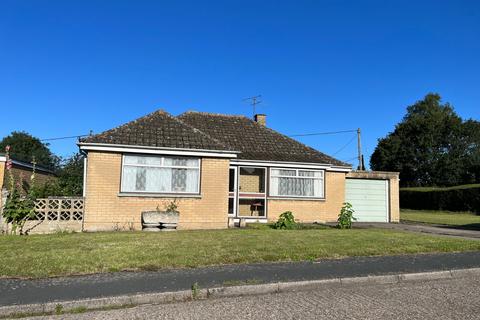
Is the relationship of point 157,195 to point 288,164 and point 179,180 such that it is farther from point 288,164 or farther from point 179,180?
point 288,164

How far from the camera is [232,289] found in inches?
291

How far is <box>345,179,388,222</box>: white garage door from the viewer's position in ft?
76.6

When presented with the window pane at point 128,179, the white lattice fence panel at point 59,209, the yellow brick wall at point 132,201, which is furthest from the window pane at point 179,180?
the white lattice fence panel at point 59,209

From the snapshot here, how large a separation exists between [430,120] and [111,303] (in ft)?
207

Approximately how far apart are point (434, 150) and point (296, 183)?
4695 centimetres

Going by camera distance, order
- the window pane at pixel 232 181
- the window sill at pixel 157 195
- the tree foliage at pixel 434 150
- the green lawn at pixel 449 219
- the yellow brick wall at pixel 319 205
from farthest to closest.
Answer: the tree foliage at pixel 434 150, the green lawn at pixel 449 219, the yellow brick wall at pixel 319 205, the window pane at pixel 232 181, the window sill at pixel 157 195

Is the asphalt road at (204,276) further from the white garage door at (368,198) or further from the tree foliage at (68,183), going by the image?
the white garage door at (368,198)

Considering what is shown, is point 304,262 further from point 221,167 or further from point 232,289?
point 221,167

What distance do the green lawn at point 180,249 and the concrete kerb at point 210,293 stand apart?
6.32 feet

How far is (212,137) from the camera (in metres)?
22.0

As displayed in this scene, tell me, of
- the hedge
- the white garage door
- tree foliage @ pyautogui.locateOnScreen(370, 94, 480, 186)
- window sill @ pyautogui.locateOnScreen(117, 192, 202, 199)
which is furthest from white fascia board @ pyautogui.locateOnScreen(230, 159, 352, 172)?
tree foliage @ pyautogui.locateOnScreen(370, 94, 480, 186)

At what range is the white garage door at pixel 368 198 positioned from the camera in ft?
76.6

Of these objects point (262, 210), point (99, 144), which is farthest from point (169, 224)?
point (262, 210)

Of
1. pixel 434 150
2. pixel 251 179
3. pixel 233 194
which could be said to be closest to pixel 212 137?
pixel 251 179
